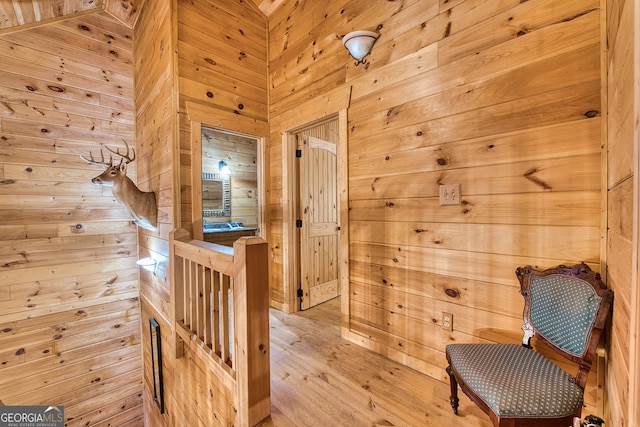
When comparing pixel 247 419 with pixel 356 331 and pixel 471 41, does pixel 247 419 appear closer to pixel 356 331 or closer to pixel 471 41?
pixel 356 331

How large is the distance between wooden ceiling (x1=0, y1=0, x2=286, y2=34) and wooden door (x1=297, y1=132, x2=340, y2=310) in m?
1.72

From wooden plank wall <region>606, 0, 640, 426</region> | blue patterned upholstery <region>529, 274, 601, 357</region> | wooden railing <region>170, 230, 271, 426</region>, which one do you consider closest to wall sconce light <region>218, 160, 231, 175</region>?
wooden railing <region>170, 230, 271, 426</region>

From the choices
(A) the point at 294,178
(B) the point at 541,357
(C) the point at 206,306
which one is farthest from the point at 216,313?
(B) the point at 541,357

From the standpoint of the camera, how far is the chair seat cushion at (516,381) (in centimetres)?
100

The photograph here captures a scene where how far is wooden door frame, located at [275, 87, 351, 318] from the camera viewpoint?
7.57ft

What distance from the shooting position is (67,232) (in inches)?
120

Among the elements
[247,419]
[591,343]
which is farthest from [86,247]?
[591,343]

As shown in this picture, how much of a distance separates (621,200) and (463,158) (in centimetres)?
77

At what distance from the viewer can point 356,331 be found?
2238 mm

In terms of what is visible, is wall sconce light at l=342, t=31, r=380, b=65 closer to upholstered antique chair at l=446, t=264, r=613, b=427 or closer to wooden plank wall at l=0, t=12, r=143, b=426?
upholstered antique chair at l=446, t=264, r=613, b=427

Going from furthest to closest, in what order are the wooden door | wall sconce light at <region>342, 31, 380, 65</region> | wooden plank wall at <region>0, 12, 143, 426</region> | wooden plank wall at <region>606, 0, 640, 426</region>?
the wooden door
wooden plank wall at <region>0, 12, 143, 426</region>
wall sconce light at <region>342, 31, 380, 65</region>
wooden plank wall at <region>606, 0, 640, 426</region>

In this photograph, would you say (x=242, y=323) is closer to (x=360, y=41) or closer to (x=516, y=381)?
(x=516, y=381)

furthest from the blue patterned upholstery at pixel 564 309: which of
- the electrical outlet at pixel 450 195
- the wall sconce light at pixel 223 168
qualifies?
the wall sconce light at pixel 223 168

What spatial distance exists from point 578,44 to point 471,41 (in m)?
0.52
